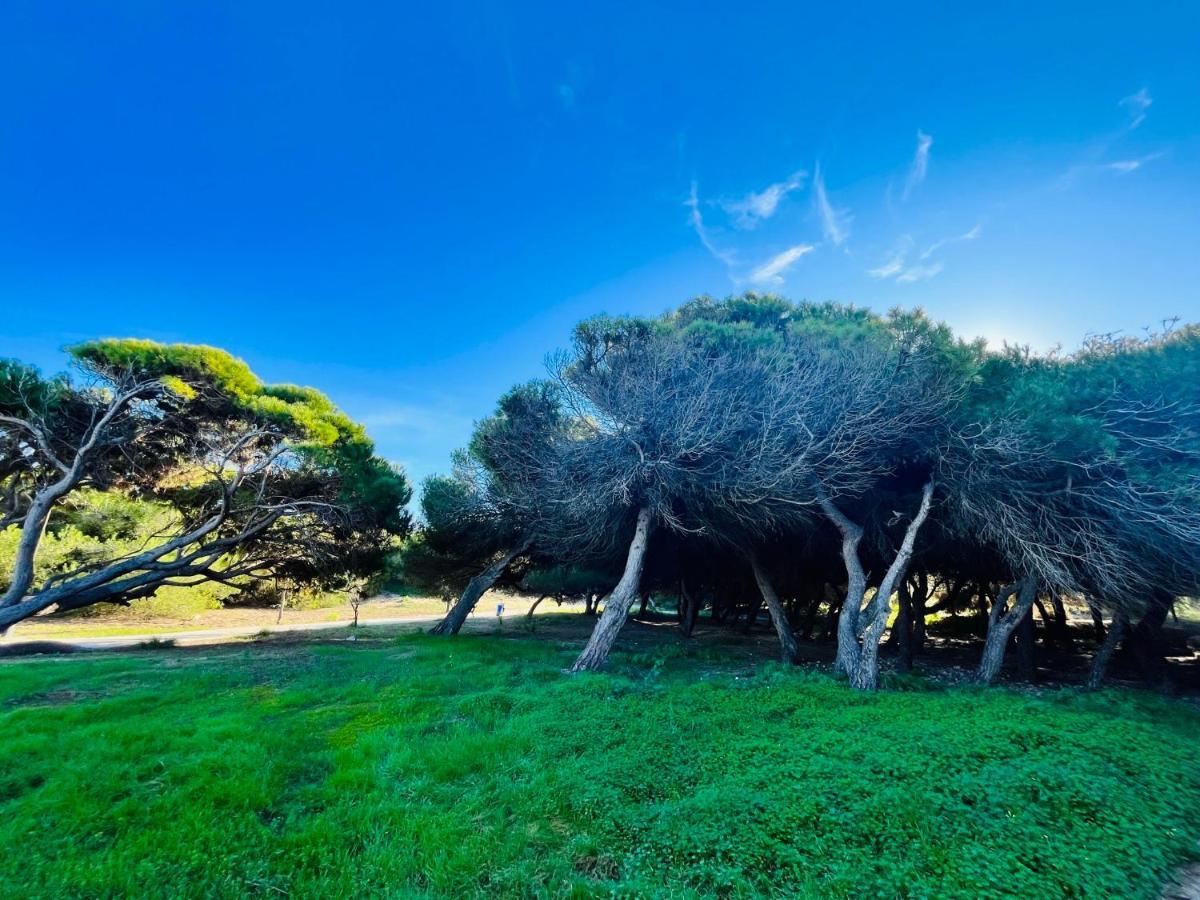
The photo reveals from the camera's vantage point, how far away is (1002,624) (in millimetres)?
11039

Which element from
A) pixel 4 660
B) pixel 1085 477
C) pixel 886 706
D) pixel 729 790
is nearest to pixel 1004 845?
pixel 729 790

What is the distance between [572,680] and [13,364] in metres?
15.8

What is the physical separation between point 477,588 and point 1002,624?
15.5 metres

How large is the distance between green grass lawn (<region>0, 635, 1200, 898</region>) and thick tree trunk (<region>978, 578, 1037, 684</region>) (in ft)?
9.43

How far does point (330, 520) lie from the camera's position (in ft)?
52.0

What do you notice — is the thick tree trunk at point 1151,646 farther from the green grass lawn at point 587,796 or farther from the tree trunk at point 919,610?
the green grass lawn at point 587,796

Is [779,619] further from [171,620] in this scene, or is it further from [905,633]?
[171,620]

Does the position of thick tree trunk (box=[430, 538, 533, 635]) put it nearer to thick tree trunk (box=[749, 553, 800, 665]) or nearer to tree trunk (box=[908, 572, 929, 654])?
thick tree trunk (box=[749, 553, 800, 665])

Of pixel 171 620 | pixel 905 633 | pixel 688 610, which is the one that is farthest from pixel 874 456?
pixel 171 620

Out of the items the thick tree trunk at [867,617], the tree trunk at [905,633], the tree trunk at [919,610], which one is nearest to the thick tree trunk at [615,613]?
the thick tree trunk at [867,617]

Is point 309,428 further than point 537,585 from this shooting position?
No

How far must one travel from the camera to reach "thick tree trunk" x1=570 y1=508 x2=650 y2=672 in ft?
37.7

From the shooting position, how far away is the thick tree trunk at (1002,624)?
10.6m

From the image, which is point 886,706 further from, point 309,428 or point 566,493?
point 309,428
